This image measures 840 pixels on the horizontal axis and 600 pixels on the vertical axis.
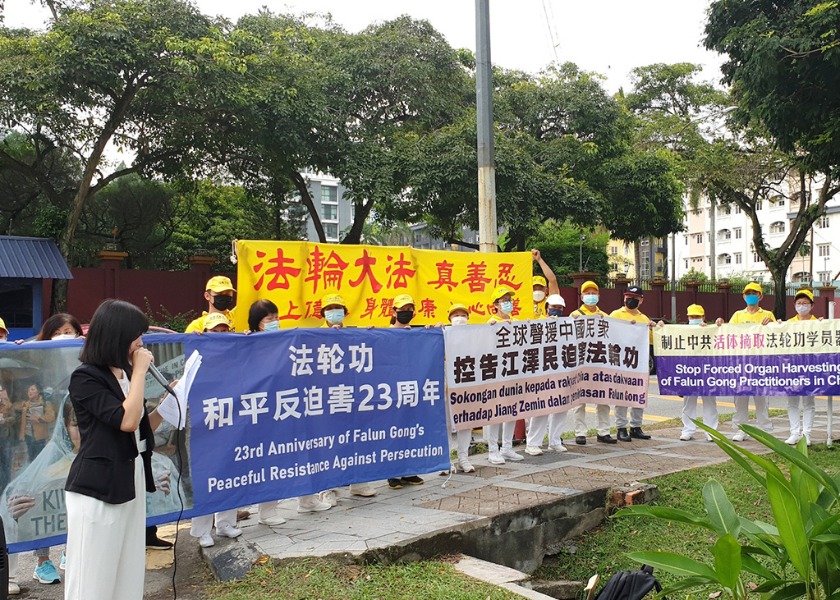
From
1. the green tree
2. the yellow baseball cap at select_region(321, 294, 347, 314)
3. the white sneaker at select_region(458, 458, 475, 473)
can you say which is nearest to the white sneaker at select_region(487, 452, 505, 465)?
the white sneaker at select_region(458, 458, 475, 473)

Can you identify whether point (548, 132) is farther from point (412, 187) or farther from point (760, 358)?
point (760, 358)

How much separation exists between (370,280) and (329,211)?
→ 69176mm

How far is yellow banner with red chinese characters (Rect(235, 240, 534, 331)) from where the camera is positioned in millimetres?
6836

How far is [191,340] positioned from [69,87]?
11.6m

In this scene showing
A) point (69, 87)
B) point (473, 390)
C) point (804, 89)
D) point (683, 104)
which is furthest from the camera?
point (683, 104)

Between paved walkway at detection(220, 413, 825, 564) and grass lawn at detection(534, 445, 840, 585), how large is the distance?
1.15 feet

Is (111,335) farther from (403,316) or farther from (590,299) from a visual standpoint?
(590,299)

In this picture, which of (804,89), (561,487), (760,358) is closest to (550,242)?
(804,89)

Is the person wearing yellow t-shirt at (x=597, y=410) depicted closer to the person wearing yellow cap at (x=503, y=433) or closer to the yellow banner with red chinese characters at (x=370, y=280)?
the yellow banner with red chinese characters at (x=370, y=280)

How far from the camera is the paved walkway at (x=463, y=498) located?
5148 mm

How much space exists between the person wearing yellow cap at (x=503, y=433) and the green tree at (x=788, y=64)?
6.77 m

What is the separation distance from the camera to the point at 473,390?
23.7 ft

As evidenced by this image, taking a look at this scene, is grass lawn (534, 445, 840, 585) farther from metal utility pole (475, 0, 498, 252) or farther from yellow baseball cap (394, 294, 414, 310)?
metal utility pole (475, 0, 498, 252)

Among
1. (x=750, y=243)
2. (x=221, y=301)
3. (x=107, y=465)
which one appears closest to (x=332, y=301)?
(x=221, y=301)
